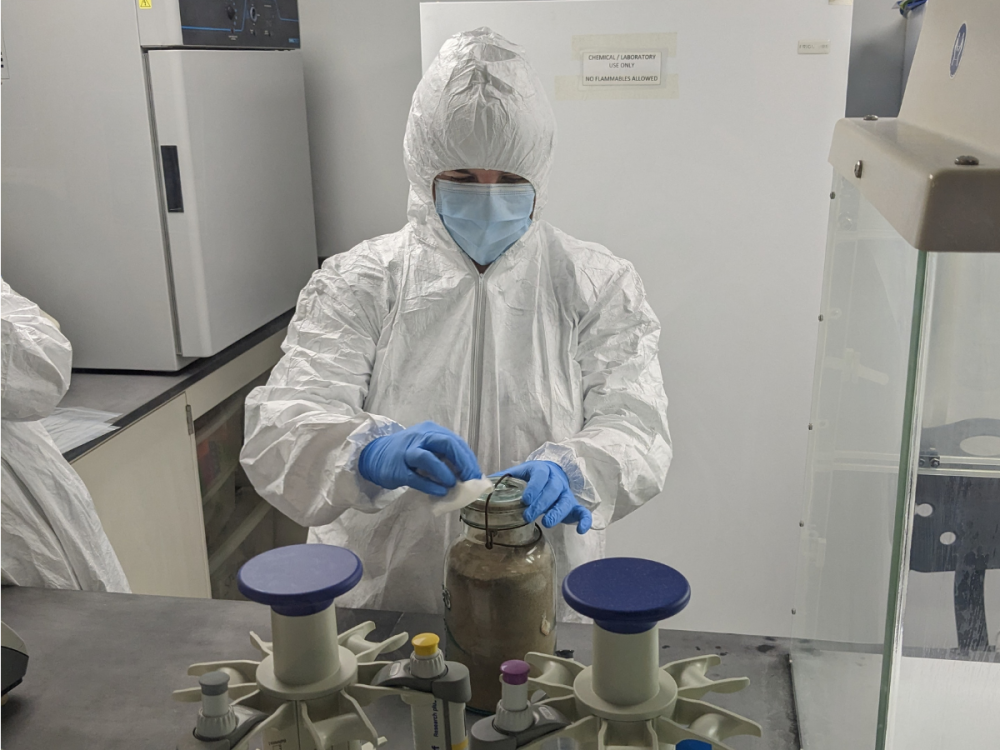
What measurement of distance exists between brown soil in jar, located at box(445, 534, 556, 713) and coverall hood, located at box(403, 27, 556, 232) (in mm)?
598

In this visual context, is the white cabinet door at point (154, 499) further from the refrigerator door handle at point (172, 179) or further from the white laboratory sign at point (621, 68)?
the white laboratory sign at point (621, 68)

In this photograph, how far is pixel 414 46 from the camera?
2.29 metres

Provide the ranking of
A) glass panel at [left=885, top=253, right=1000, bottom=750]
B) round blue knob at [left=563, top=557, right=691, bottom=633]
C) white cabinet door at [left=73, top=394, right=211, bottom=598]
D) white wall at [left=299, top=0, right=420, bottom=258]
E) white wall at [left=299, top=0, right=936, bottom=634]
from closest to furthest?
glass panel at [left=885, top=253, right=1000, bottom=750], round blue knob at [left=563, top=557, right=691, bottom=633], white cabinet door at [left=73, top=394, right=211, bottom=598], white wall at [left=299, top=0, right=936, bottom=634], white wall at [left=299, top=0, right=420, bottom=258]

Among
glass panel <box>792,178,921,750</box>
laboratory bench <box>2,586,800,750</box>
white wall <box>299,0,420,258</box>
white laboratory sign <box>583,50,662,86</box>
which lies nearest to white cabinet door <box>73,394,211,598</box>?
laboratory bench <box>2,586,800,750</box>

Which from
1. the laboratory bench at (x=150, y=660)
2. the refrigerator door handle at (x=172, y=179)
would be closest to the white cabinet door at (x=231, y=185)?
the refrigerator door handle at (x=172, y=179)

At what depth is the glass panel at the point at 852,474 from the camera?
54 centimetres

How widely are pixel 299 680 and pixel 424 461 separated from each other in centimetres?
35

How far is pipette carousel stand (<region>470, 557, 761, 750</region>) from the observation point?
0.61 metres

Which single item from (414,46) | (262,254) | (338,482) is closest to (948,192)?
A: (338,482)

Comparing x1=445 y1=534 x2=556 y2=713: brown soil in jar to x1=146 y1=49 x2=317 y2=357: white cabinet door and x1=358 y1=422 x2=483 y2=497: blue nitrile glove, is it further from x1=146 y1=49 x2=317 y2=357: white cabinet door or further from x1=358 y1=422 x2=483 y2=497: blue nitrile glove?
x1=146 y1=49 x2=317 y2=357: white cabinet door

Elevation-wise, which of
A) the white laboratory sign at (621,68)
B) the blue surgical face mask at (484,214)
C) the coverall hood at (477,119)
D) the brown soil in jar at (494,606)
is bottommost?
the brown soil in jar at (494,606)

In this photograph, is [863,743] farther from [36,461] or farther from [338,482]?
[36,461]

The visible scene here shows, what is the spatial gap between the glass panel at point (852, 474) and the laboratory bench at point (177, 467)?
1189mm

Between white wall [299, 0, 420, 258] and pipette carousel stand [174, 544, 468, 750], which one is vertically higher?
white wall [299, 0, 420, 258]
